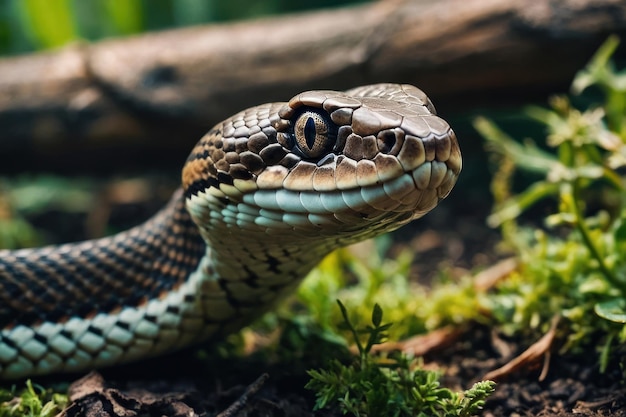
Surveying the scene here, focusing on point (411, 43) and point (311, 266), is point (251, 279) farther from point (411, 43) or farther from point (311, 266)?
point (411, 43)

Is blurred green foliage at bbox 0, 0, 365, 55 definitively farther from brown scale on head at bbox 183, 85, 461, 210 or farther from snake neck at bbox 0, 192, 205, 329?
brown scale on head at bbox 183, 85, 461, 210

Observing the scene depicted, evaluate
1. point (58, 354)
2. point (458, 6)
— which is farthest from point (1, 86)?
point (458, 6)

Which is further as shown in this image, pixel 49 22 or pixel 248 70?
pixel 49 22

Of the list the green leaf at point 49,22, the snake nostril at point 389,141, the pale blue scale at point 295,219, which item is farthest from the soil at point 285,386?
the green leaf at point 49,22

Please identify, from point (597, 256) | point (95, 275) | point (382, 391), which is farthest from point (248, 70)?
point (382, 391)

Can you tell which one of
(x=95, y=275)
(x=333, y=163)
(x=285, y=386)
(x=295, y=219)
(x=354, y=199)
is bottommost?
(x=285, y=386)

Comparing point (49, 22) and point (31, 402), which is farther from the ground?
point (49, 22)

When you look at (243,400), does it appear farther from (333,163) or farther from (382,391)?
(333,163)
